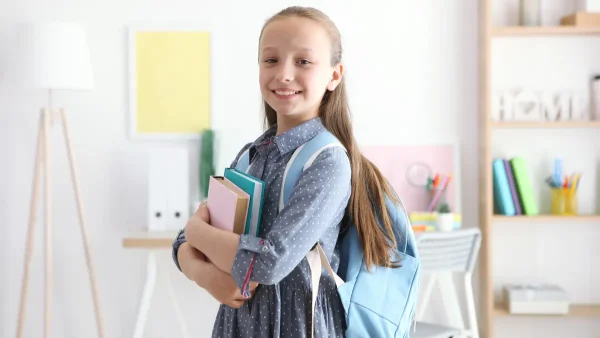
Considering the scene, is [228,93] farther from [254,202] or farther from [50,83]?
[254,202]

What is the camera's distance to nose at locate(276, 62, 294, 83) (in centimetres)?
124

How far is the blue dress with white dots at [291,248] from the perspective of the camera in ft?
3.74

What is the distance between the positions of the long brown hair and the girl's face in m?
0.02

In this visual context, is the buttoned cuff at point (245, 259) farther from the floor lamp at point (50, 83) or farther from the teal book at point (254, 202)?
the floor lamp at point (50, 83)

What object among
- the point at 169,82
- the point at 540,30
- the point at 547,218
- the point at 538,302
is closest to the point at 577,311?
the point at 538,302

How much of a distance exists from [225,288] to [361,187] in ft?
0.93

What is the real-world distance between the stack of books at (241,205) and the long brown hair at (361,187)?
0.54 ft

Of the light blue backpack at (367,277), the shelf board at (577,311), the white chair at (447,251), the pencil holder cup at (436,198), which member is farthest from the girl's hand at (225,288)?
the shelf board at (577,311)

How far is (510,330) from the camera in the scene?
358 cm

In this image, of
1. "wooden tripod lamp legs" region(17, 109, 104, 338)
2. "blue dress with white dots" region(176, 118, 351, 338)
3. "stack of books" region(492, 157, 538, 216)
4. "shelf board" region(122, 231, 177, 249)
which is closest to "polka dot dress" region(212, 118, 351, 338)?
"blue dress with white dots" region(176, 118, 351, 338)

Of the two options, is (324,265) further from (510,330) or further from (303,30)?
(510,330)

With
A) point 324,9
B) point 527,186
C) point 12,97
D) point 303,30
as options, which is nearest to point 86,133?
point 12,97

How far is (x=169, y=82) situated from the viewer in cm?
352

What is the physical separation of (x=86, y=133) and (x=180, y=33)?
65cm
